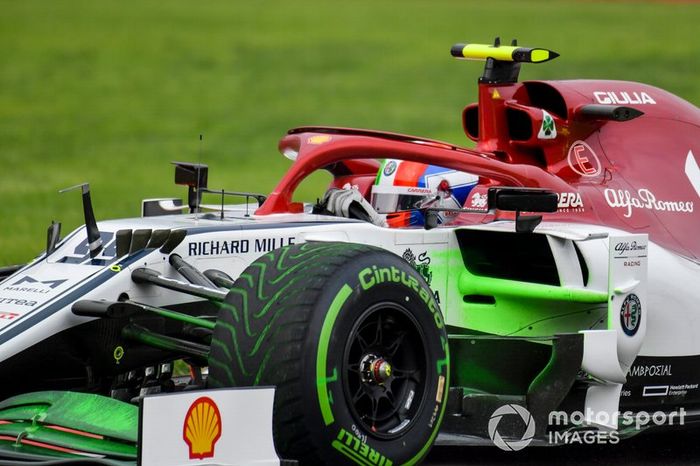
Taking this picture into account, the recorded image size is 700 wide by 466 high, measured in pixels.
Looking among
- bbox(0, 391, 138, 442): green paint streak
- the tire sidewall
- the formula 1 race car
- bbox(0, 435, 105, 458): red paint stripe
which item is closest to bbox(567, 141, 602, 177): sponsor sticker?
the formula 1 race car

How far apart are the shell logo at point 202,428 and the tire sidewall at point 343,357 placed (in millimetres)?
397

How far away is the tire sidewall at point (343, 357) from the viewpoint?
6.07 metres

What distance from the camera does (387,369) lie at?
21.3ft

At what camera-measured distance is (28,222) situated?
20828 mm

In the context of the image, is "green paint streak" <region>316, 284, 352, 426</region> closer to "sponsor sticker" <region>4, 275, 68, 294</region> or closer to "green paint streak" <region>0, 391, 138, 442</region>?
"green paint streak" <region>0, 391, 138, 442</region>

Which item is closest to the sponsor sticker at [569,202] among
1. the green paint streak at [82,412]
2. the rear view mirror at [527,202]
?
the rear view mirror at [527,202]

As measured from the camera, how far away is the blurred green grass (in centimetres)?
3091

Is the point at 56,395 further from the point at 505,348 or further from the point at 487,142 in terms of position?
the point at 487,142

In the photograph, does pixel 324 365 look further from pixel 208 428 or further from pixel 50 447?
pixel 50 447

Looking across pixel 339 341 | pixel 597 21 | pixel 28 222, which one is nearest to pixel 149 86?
pixel 597 21

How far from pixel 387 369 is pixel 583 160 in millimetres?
2881

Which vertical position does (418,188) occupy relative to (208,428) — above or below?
above

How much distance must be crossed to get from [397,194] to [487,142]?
735 mm

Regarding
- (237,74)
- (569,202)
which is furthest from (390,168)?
(237,74)
